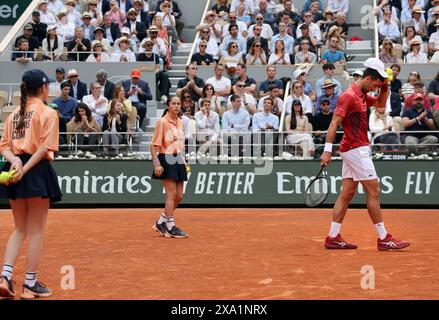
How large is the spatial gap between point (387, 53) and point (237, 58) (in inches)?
139

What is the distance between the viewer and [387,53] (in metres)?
21.1

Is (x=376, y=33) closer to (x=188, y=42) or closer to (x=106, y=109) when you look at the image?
(x=188, y=42)

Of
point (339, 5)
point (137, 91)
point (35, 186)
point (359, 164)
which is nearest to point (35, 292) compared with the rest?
point (35, 186)

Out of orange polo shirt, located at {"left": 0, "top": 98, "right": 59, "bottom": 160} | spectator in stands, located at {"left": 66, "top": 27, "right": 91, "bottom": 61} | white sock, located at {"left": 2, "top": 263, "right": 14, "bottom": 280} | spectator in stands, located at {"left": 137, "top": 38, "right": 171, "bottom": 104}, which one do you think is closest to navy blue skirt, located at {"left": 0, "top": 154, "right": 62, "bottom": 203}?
orange polo shirt, located at {"left": 0, "top": 98, "right": 59, "bottom": 160}

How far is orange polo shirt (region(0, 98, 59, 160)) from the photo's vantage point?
7895 mm

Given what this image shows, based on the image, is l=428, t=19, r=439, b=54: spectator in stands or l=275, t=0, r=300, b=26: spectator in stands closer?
l=428, t=19, r=439, b=54: spectator in stands

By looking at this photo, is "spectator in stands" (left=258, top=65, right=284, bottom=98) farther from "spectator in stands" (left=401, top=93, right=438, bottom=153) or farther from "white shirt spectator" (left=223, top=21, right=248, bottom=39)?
"spectator in stands" (left=401, top=93, right=438, bottom=153)

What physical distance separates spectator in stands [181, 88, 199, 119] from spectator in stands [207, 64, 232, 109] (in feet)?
3.56

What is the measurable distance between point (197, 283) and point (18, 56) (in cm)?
1494

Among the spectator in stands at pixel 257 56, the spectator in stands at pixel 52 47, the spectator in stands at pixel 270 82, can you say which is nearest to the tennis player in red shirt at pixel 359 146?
the spectator in stands at pixel 270 82

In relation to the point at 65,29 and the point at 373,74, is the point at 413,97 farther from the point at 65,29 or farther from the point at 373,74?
the point at 65,29

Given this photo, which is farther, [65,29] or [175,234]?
[65,29]

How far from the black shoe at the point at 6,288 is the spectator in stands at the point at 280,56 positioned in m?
14.3

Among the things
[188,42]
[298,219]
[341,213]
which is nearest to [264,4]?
[188,42]
